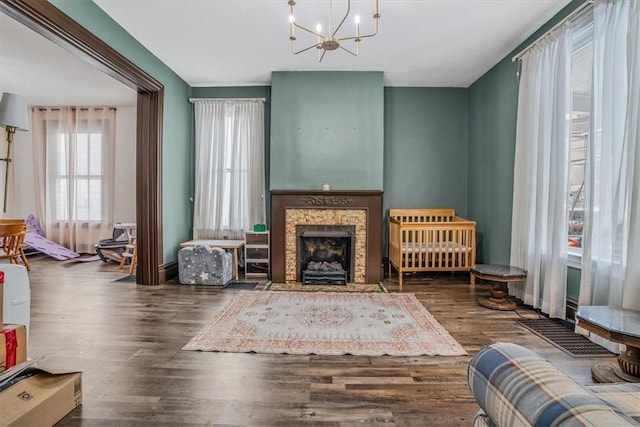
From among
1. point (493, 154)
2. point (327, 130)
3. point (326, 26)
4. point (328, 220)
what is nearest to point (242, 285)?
point (328, 220)

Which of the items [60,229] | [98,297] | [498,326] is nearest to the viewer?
[498,326]

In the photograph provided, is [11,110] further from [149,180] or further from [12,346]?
Result: [12,346]

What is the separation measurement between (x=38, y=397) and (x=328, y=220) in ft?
11.0

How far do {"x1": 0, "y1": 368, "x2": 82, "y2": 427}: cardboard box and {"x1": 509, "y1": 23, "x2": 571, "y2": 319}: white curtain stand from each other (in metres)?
3.64

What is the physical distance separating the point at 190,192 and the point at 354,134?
2.71 m

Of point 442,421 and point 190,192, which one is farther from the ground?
point 190,192

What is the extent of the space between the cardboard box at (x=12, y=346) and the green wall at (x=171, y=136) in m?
2.74

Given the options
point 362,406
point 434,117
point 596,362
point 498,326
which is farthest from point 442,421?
point 434,117

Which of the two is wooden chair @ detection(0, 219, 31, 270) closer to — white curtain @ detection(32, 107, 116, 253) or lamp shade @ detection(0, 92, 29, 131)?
lamp shade @ detection(0, 92, 29, 131)

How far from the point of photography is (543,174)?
3.22 meters

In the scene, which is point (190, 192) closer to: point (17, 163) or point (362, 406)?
point (17, 163)

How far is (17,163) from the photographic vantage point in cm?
639

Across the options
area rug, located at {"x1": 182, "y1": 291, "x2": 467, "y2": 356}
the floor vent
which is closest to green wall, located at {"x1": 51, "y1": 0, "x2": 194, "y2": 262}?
area rug, located at {"x1": 182, "y1": 291, "x2": 467, "y2": 356}

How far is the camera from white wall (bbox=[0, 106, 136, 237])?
6.32 m
